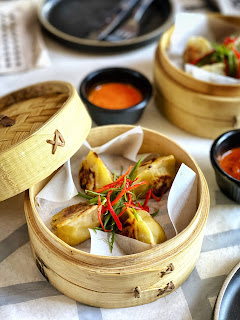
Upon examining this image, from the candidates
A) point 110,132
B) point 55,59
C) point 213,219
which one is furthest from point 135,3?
point 213,219

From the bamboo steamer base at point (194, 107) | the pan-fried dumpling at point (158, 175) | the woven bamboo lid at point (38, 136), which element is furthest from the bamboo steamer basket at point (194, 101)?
the woven bamboo lid at point (38, 136)

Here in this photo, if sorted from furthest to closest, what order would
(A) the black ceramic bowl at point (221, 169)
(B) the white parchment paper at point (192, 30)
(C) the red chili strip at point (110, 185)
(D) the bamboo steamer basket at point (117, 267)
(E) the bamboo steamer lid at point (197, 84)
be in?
(B) the white parchment paper at point (192, 30)
(E) the bamboo steamer lid at point (197, 84)
(A) the black ceramic bowl at point (221, 169)
(C) the red chili strip at point (110, 185)
(D) the bamboo steamer basket at point (117, 267)

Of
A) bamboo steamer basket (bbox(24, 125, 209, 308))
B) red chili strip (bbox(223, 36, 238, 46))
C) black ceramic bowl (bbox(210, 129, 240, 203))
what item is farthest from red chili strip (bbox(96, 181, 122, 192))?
red chili strip (bbox(223, 36, 238, 46))

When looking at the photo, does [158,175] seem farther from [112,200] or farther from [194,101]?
[194,101]

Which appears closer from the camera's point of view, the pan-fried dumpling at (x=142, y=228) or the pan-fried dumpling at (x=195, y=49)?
the pan-fried dumpling at (x=142, y=228)

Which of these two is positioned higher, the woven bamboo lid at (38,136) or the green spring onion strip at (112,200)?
the woven bamboo lid at (38,136)

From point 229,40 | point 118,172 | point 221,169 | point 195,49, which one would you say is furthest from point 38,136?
point 229,40

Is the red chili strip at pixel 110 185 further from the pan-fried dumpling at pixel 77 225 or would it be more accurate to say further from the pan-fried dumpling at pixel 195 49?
the pan-fried dumpling at pixel 195 49
